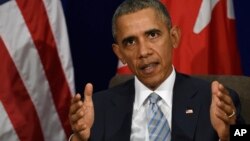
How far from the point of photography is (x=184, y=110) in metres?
1.59

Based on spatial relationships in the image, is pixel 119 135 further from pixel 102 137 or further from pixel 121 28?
pixel 121 28

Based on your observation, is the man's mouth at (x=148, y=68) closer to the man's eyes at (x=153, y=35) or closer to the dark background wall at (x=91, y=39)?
the man's eyes at (x=153, y=35)

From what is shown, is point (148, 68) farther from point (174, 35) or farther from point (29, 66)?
point (29, 66)

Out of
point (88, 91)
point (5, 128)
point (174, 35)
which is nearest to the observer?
point (88, 91)

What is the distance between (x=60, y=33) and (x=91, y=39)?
1.50ft

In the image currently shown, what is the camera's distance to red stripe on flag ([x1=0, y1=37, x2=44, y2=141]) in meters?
2.19

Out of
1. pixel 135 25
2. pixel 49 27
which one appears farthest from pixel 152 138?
pixel 49 27

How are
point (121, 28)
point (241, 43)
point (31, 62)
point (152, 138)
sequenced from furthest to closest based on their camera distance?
point (241, 43), point (31, 62), point (121, 28), point (152, 138)

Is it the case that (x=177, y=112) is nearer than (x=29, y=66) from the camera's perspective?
Yes

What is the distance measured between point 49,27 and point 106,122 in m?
0.80

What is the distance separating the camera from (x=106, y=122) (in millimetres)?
1653

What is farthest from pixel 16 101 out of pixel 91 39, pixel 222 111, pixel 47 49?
pixel 222 111

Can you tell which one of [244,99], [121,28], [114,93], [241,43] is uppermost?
[121,28]

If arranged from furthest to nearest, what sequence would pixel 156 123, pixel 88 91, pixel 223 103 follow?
pixel 156 123, pixel 88 91, pixel 223 103
